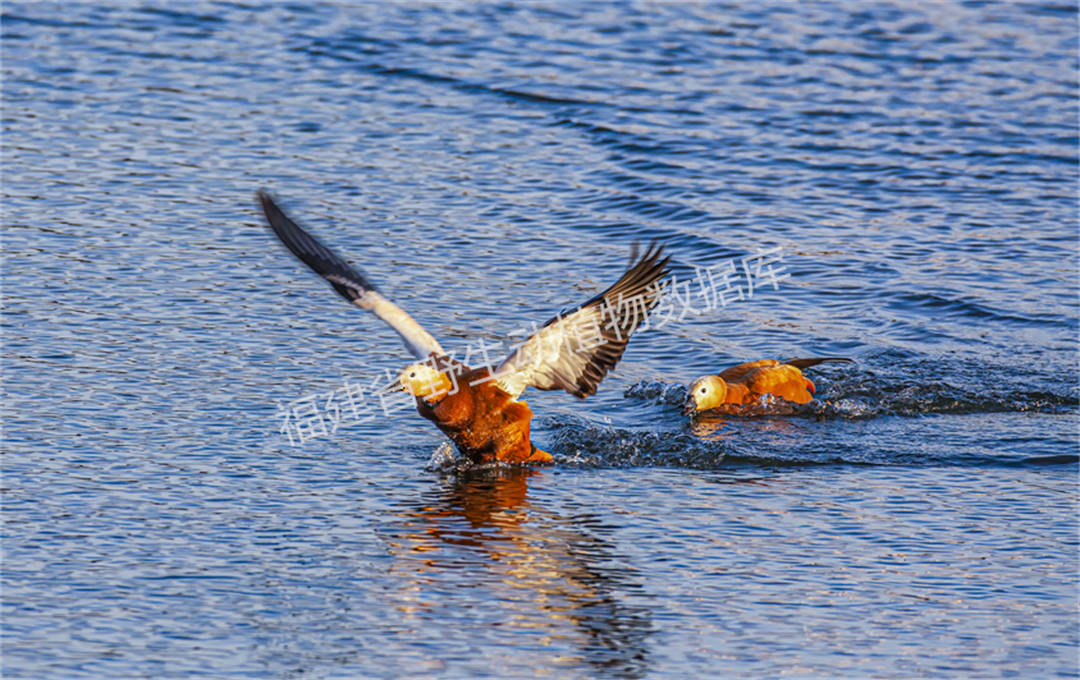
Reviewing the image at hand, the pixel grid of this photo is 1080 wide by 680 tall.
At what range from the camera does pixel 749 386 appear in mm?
8859

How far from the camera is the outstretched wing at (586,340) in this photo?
740 cm

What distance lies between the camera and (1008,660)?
19.1ft

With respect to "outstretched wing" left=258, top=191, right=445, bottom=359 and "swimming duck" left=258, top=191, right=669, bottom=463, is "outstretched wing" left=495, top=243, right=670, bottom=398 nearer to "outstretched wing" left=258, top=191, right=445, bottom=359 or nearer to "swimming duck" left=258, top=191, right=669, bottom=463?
"swimming duck" left=258, top=191, right=669, bottom=463

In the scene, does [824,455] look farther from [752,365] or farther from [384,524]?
[384,524]

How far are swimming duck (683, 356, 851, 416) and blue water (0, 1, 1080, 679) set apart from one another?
6.1 inches

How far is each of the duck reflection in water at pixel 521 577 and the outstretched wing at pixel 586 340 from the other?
0.58 m

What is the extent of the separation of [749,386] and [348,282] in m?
2.41

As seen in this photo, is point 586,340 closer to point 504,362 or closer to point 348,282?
point 504,362

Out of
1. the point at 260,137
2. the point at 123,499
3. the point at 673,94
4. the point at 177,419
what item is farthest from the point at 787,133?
the point at 123,499

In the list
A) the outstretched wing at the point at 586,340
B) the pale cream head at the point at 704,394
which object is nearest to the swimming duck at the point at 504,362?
the outstretched wing at the point at 586,340

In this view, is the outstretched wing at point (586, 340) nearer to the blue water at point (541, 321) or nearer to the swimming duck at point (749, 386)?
the blue water at point (541, 321)

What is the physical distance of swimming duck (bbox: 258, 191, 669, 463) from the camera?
7461mm

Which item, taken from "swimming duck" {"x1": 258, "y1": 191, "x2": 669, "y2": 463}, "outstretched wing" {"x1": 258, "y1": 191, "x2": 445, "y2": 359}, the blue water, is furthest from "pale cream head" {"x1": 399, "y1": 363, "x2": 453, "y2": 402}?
the blue water

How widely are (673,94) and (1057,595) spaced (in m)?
9.11
